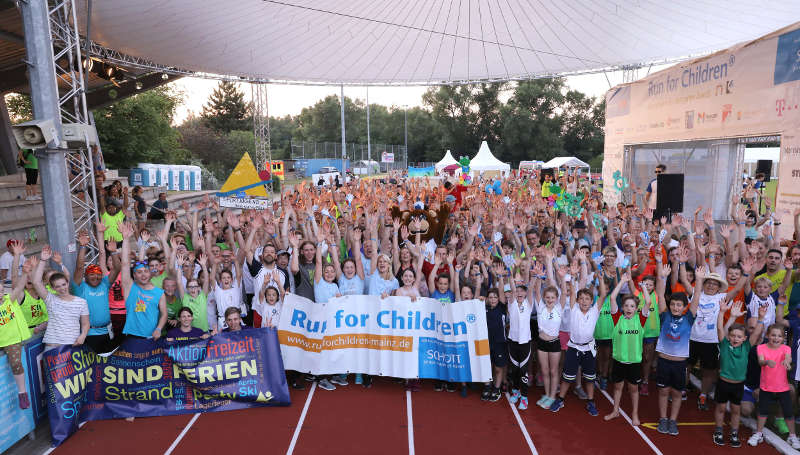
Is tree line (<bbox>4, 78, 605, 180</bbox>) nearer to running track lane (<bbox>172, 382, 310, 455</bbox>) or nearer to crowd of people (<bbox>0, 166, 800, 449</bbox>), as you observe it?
crowd of people (<bbox>0, 166, 800, 449</bbox>)

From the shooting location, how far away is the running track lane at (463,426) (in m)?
5.42

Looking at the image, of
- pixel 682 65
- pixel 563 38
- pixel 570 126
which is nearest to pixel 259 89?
pixel 563 38

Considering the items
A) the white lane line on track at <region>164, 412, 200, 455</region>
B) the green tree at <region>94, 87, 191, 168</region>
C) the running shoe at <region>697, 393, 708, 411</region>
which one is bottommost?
the white lane line on track at <region>164, 412, 200, 455</region>

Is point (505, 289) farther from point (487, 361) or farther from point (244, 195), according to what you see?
point (244, 195)

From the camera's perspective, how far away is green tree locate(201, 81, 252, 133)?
8100 centimetres

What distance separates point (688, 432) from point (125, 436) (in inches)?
269

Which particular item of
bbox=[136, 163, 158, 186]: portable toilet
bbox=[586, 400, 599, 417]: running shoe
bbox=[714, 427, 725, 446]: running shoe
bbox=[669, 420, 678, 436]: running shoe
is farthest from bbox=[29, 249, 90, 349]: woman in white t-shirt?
bbox=[136, 163, 158, 186]: portable toilet

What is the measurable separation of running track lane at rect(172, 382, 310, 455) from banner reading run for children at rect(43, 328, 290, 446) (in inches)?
5.1

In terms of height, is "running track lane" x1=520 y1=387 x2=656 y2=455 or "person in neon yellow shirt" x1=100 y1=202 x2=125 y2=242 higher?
"person in neon yellow shirt" x1=100 y1=202 x2=125 y2=242

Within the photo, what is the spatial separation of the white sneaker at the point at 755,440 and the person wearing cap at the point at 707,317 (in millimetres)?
831

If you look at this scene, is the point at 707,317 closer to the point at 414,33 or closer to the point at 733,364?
the point at 733,364

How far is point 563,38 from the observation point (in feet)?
55.8

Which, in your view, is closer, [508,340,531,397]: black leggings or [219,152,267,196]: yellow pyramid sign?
[508,340,531,397]: black leggings

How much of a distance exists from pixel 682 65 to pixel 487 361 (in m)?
12.0
